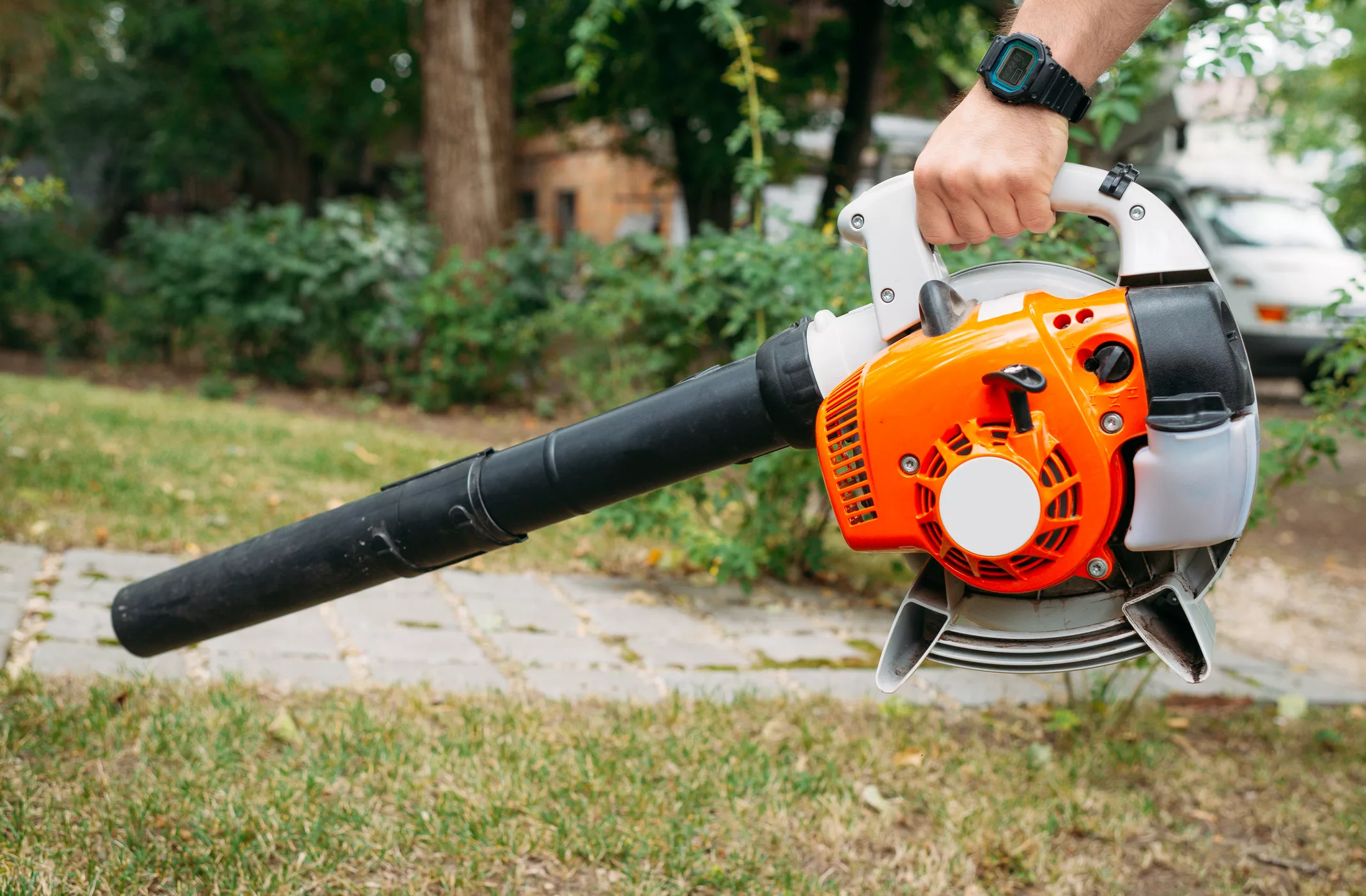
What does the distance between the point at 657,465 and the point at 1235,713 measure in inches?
99.6

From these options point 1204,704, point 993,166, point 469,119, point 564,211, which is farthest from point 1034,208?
point 564,211

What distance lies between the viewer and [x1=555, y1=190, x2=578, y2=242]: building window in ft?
73.0

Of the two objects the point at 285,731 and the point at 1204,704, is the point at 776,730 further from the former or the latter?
the point at 1204,704

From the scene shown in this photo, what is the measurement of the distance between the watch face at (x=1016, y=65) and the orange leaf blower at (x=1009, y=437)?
124mm

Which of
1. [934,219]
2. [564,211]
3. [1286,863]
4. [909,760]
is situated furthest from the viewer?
[564,211]

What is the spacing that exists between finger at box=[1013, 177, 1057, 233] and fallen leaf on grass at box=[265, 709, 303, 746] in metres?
1.85

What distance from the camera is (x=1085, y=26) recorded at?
132 cm

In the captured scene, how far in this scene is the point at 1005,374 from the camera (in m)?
1.24

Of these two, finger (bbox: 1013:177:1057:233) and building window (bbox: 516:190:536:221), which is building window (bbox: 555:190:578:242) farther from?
finger (bbox: 1013:177:1057:233)

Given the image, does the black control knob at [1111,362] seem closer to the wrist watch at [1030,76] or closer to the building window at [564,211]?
the wrist watch at [1030,76]

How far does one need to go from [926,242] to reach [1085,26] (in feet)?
1.03

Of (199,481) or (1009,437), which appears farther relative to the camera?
(199,481)

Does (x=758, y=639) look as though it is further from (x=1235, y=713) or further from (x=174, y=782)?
(x=174, y=782)

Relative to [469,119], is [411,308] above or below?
below
